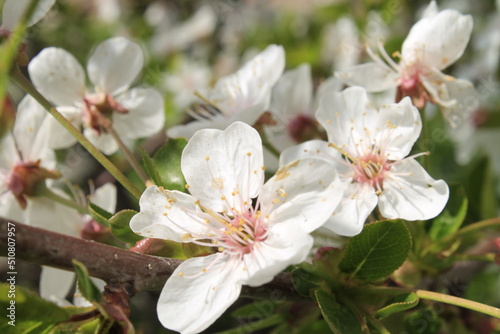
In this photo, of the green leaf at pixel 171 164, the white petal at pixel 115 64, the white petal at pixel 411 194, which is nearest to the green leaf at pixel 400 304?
the white petal at pixel 411 194

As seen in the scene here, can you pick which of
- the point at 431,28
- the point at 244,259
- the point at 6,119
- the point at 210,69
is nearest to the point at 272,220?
the point at 244,259

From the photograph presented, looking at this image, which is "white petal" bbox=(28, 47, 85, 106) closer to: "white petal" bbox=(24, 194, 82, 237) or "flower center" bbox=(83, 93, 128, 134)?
"flower center" bbox=(83, 93, 128, 134)

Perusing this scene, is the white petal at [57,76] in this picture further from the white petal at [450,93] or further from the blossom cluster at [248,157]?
the white petal at [450,93]

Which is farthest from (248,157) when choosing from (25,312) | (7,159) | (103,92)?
(7,159)

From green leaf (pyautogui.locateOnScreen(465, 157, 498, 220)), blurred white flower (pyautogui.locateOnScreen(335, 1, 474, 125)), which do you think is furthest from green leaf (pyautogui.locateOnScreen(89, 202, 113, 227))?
green leaf (pyautogui.locateOnScreen(465, 157, 498, 220))

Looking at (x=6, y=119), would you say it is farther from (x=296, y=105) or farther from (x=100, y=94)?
(x=296, y=105)

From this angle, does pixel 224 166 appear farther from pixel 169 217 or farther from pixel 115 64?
pixel 115 64

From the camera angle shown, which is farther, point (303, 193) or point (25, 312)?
point (303, 193)
